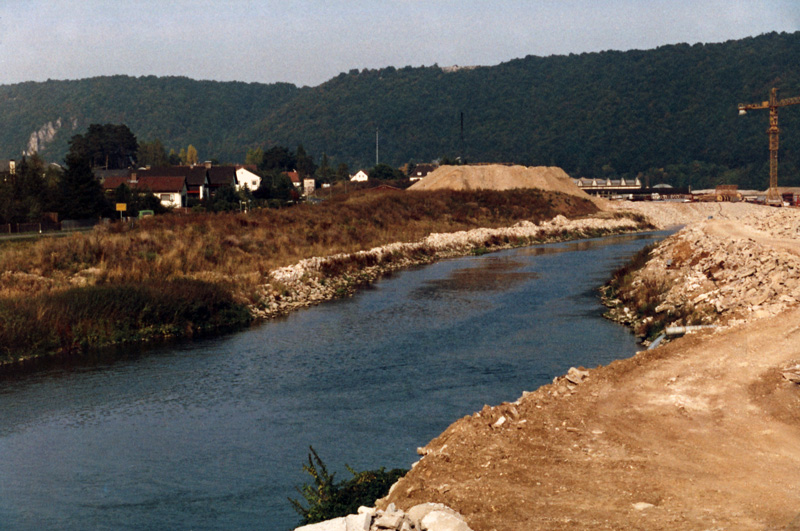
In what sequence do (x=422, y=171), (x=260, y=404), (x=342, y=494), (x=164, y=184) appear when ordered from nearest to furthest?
(x=342, y=494), (x=260, y=404), (x=164, y=184), (x=422, y=171)

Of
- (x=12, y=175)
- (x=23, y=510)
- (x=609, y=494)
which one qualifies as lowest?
(x=23, y=510)

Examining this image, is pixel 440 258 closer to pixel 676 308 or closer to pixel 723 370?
pixel 676 308

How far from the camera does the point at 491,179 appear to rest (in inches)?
4761

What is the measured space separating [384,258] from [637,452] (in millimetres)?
44986

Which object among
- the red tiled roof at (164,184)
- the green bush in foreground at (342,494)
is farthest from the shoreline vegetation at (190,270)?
the red tiled roof at (164,184)

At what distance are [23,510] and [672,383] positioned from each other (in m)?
13.8

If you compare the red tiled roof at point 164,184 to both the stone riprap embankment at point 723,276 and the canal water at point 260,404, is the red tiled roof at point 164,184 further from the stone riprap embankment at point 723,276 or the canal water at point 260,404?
the stone riprap embankment at point 723,276

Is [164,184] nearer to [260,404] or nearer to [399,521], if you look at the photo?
[260,404]

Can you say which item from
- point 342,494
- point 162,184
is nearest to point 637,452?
point 342,494

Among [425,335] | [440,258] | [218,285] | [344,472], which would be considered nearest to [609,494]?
[344,472]

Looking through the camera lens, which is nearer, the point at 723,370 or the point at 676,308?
the point at 723,370

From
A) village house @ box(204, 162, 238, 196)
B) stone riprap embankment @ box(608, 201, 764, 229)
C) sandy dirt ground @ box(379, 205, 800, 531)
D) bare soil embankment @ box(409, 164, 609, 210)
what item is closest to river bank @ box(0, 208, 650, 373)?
sandy dirt ground @ box(379, 205, 800, 531)

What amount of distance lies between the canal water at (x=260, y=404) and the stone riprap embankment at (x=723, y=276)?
2.79m

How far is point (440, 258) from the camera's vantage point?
65750 millimetres
